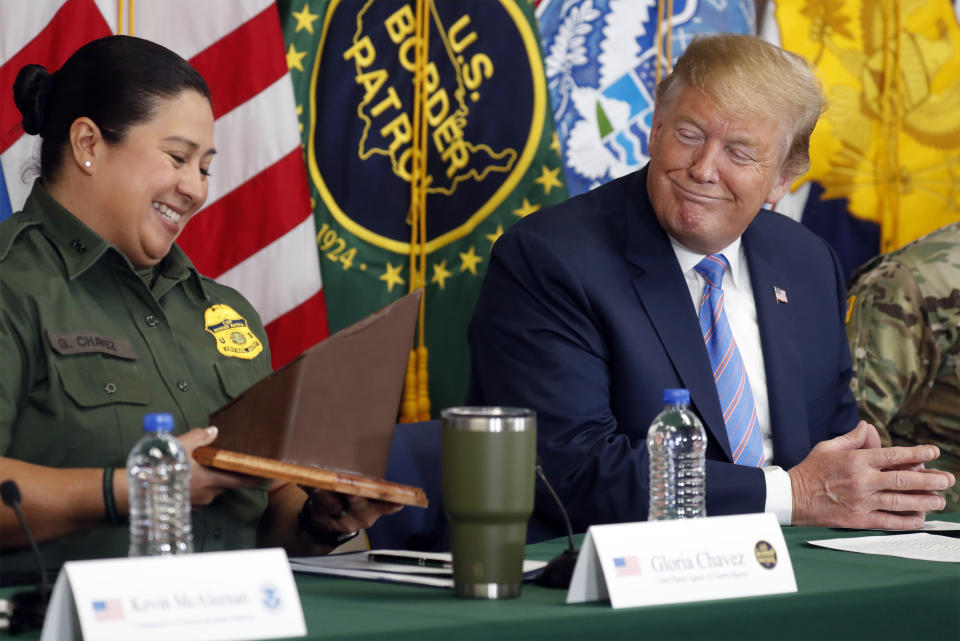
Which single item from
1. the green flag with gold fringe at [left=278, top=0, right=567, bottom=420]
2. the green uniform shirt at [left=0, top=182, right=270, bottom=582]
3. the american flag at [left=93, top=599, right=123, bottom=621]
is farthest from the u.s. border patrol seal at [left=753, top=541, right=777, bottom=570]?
the green flag with gold fringe at [left=278, top=0, right=567, bottom=420]

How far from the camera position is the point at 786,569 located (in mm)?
1312

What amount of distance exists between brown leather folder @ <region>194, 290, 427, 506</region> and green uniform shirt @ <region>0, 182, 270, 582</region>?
409 mm

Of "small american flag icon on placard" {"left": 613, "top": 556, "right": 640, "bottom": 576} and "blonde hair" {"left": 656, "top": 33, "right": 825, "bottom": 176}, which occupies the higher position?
"blonde hair" {"left": 656, "top": 33, "right": 825, "bottom": 176}

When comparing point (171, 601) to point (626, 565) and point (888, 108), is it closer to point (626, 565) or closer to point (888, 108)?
point (626, 565)

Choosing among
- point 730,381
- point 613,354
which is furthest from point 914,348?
point 613,354

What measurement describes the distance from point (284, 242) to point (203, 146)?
971 millimetres

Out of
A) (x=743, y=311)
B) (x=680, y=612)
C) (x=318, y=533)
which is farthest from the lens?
(x=743, y=311)

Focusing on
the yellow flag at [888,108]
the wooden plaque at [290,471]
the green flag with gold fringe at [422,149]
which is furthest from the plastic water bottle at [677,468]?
the yellow flag at [888,108]

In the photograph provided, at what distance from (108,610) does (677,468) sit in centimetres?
99

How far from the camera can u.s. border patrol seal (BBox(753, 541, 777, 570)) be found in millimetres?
1304

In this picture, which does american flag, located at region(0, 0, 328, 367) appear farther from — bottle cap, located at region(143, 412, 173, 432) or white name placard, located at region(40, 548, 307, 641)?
white name placard, located at region(40, 548, 307, 641)

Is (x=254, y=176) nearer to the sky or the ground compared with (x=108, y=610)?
nearer to the sky

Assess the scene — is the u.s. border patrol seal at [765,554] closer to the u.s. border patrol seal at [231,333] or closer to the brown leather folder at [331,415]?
the brown leather folder at [331,415]

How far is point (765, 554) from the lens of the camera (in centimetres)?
131
